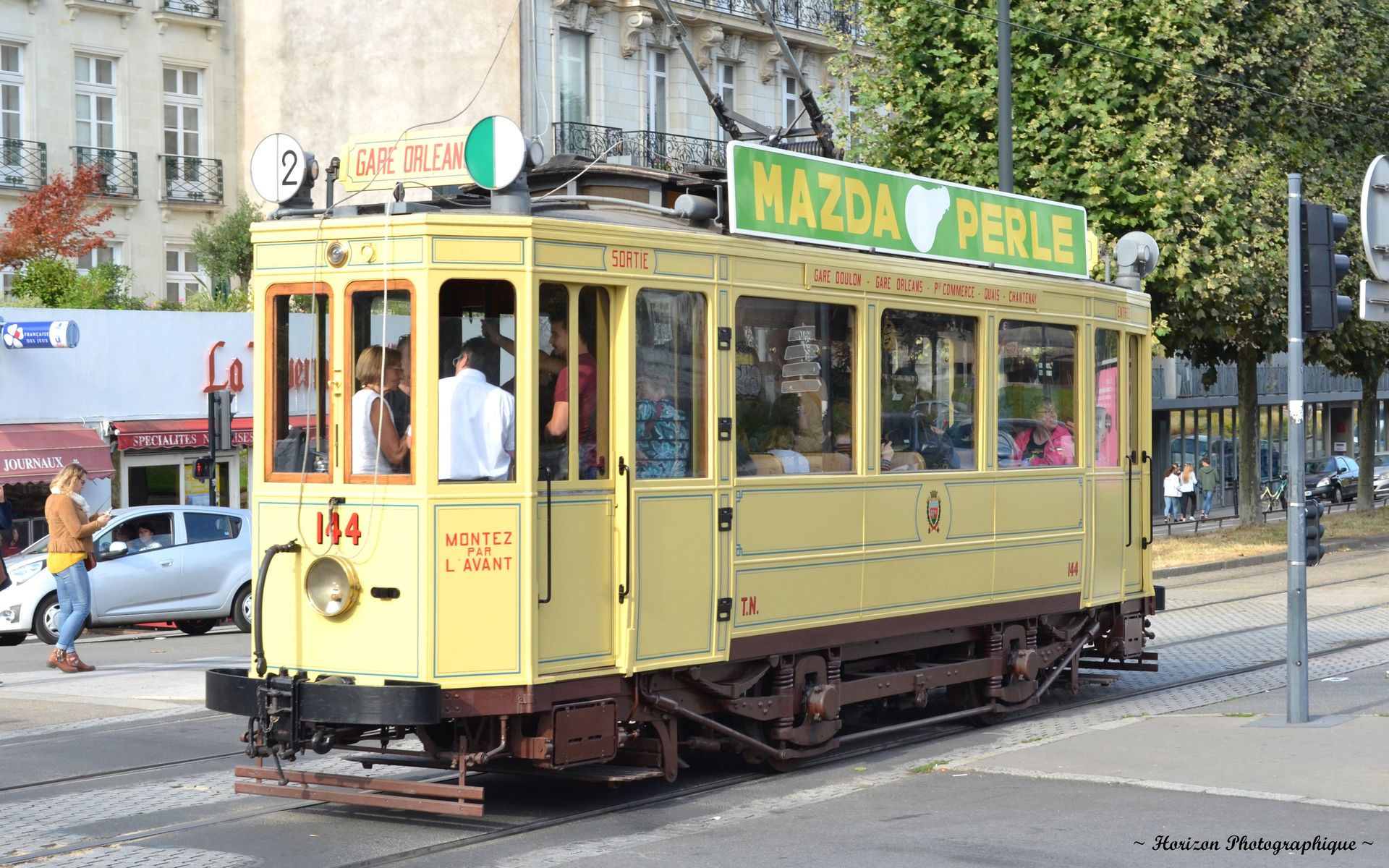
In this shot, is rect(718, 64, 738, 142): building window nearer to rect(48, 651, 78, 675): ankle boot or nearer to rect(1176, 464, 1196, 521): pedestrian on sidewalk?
rect(1176, 464, 1196, 521): pedestrian on sidewalk

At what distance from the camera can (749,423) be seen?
9.43 m

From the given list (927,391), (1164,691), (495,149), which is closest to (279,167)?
(495,149)

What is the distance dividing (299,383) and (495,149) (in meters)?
1.50

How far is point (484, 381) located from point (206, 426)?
66.8 feet

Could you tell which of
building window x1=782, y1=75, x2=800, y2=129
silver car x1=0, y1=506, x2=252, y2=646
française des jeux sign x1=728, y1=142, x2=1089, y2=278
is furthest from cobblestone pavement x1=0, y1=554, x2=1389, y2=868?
building window x1=782, y1=75, x2=800, y2=129

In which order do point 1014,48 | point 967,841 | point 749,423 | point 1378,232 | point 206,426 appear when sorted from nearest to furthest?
point 967,841 → point 749,423 → point 1378,232 → point 1014,48 → point 206,426

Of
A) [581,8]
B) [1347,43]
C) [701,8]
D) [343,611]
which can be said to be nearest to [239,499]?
[581,8]

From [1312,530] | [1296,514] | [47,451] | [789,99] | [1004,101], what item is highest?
[789,99]

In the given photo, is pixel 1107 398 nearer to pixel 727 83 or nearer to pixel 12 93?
pixel 12 93

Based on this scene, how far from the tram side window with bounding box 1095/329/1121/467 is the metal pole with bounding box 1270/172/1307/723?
1739 mm

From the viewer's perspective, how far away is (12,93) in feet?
104

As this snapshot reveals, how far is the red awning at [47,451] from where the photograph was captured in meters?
24.2

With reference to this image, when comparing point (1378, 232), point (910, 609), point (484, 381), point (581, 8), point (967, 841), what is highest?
point (581, 8)

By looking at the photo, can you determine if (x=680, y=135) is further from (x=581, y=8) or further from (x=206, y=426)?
(x=206, y=426)
